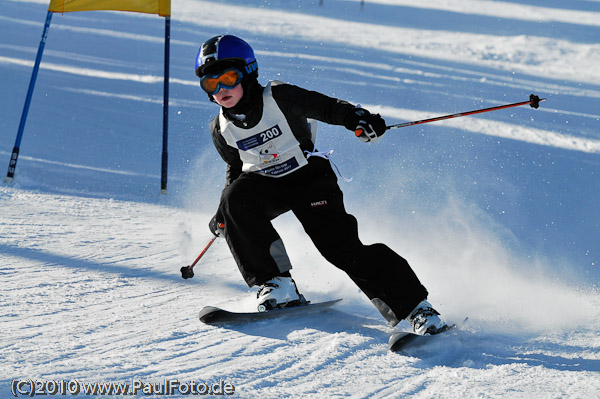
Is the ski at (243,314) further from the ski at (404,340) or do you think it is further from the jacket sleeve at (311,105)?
the jacket sleeve at (311,105)

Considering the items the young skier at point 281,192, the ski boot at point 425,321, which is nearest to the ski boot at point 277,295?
the young skier at point 281,192

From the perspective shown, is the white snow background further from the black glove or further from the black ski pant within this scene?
the black glove

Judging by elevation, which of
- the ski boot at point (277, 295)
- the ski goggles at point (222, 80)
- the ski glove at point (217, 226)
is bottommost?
the ski boot at point (277, 295)

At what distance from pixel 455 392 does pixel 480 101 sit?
997 cm

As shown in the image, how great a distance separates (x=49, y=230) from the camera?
4941 mm

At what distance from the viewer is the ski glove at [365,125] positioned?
332 centimetres

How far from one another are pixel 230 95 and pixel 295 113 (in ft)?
1.12

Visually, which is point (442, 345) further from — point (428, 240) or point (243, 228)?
point (428, 240)

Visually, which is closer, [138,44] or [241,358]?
[241,358]

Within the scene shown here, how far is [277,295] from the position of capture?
3.61 meters

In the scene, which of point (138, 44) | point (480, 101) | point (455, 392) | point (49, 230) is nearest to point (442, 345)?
point (455, 392)

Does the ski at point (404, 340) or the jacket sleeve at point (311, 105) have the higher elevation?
the jacket sleeve at point (311, 105)

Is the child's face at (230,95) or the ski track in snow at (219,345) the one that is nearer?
the ski track in snow at (219,345)

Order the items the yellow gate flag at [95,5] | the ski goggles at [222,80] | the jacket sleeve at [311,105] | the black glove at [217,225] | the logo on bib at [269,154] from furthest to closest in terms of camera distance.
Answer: the yellow gate flag at [95,5] → the black glove at [217,225] → the logo on bib at [269,154] → the ski goggles at [222,80] → the jacket sleeve at [311,105]
